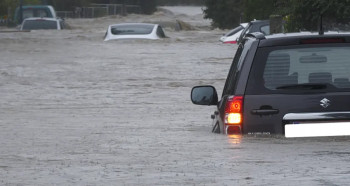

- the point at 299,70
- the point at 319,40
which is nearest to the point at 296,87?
the point at 299,70

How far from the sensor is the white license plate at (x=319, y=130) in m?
8.08

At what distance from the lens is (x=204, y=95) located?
9.30m

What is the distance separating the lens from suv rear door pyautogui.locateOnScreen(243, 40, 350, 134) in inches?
317

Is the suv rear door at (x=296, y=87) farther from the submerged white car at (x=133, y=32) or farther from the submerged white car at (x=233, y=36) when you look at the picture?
the submerged white car at (x=233, y=36)

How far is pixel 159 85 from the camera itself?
79.2 ft

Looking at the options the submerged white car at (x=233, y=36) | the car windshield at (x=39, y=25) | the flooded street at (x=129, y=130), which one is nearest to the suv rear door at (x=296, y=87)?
the flooded street at (x=129, y=130)

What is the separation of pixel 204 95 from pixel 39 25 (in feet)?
109

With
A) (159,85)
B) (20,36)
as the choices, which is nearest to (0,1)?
(20,36)

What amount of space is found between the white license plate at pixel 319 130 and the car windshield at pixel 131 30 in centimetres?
2858

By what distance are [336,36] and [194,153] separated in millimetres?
1363

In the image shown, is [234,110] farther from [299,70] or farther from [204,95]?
[204,95]

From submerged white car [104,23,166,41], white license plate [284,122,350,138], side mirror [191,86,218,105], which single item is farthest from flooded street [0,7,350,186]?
submerged white car [104,23,166,41]

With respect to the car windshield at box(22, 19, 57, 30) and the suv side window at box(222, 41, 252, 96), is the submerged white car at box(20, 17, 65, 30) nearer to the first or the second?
the car windshield at box(22, 19, 57, 30)

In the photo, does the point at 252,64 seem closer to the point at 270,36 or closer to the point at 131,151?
the point at 270,36
